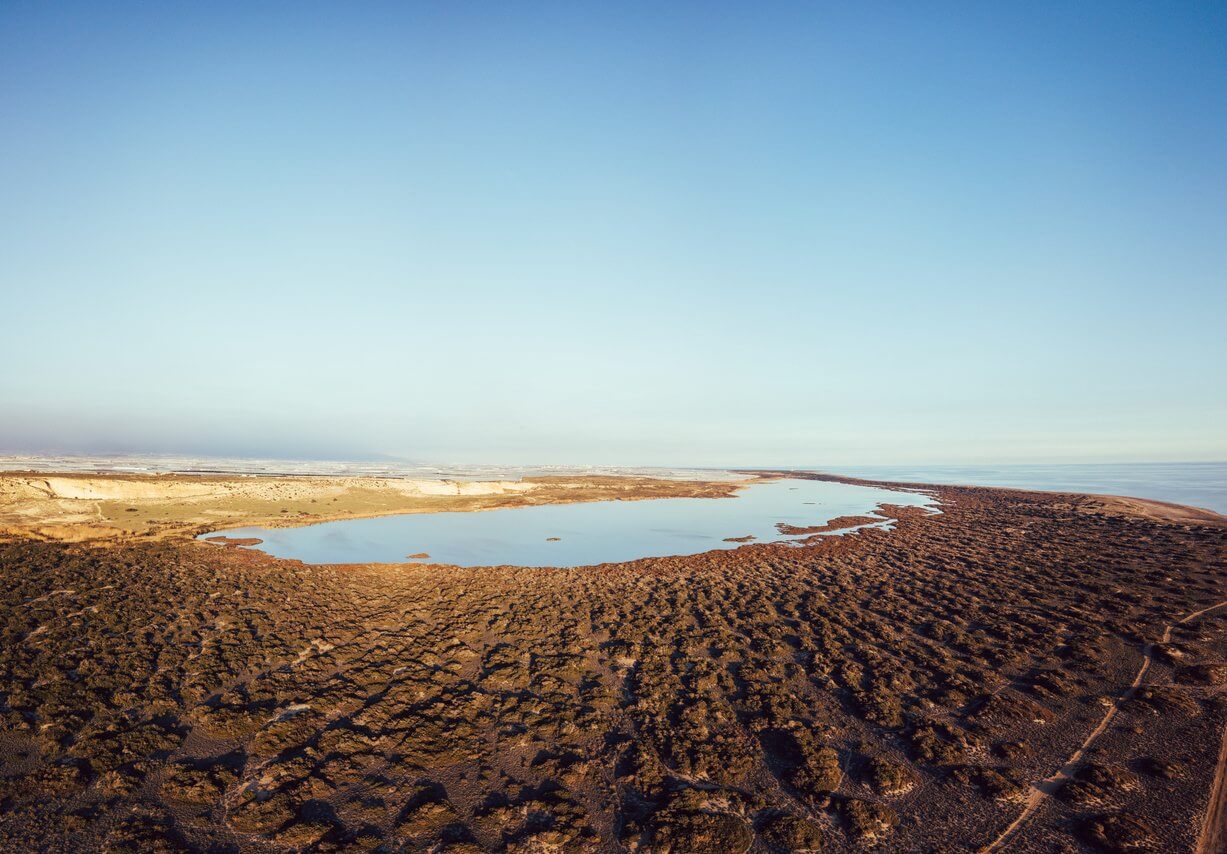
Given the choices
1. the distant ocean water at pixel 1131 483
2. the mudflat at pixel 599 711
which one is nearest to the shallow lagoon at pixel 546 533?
the mudflat at pixel 599 711

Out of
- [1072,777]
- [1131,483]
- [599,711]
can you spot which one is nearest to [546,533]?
[599,711]

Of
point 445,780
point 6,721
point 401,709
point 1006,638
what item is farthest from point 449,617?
point 1006,638

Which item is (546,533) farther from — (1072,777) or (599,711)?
(1072,777)

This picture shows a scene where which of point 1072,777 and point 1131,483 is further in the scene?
point 1131,483

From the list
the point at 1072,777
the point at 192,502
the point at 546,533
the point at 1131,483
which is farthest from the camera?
the point at 1131,483

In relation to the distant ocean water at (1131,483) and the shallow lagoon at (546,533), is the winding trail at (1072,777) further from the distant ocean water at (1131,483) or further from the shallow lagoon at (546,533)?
the distant ocean water at (1131,483)

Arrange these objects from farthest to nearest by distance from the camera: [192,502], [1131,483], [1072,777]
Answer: [1131,483] → [192,502] → [1072,777]

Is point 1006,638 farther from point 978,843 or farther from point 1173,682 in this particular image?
point 978,843
